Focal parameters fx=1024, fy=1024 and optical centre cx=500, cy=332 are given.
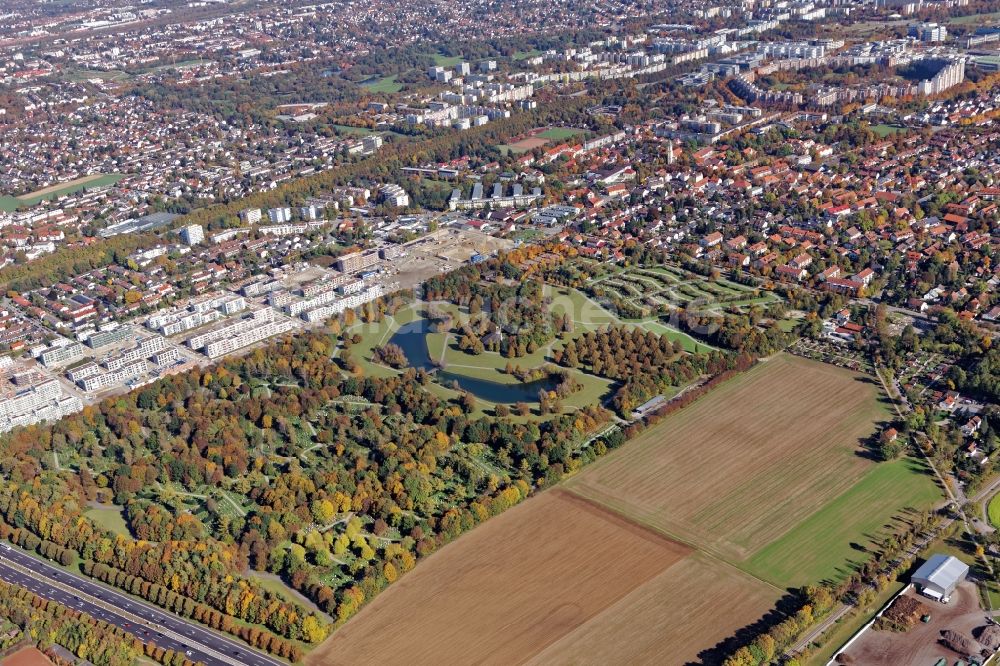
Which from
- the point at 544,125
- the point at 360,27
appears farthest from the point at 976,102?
the point at 360,27

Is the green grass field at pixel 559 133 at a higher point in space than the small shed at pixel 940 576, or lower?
lower

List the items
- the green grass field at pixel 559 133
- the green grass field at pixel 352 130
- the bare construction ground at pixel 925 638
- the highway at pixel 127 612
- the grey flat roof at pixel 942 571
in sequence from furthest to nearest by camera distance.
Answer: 1. the green grass field at pixel 352 130
2. the green grass field at pixel 559 133
3. the grey flat roof at pixel 942 571
4. the highway at pixel 127 612
5. the bare construction ground at pixel 925 638

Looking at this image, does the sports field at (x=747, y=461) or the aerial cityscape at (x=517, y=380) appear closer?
the aerial cityscape at (x=517, y=380)

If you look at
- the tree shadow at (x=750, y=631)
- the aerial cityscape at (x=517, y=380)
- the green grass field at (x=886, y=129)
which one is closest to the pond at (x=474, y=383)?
the aerial cityscape at (x=517, y=380)

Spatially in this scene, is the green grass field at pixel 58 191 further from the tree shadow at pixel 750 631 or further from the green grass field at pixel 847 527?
the tree shadow at pixel 750 631

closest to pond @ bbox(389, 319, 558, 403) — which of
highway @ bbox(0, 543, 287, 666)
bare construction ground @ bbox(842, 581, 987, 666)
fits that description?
highway @ bbox(0, 543, 287, 666)

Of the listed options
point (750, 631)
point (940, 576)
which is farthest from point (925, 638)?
point (750, 631)
